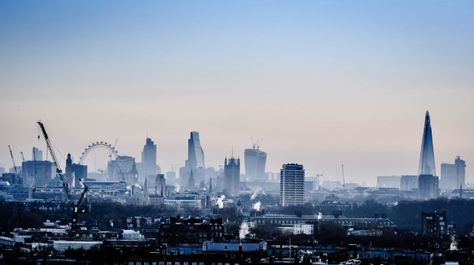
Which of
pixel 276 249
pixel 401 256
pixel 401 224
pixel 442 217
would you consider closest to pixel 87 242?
pixel 276 249

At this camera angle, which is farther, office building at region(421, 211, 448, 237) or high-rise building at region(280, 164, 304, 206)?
high-rise building at region(280, 164, 304, 206)

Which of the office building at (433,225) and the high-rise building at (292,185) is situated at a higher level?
the high-rise building at (292,185)

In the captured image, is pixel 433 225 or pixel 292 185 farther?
pixel 292 185

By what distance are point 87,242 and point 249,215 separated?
60.4 metres

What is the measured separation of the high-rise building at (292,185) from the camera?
180 meters

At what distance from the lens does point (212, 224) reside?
278 ft

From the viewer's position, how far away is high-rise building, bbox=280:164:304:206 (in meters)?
180

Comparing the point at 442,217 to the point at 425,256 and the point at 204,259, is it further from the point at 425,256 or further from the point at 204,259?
the point at 204,259

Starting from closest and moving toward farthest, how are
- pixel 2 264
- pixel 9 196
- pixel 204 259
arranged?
pixel 2 264, pixel 204 259, pixel 9 196

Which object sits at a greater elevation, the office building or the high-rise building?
the high-rise building

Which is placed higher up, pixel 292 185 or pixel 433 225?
pixel 292 185

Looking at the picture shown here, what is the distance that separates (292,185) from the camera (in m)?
181

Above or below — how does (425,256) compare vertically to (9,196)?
below

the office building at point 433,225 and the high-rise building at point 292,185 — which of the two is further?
the high-rise building at point 292,185
